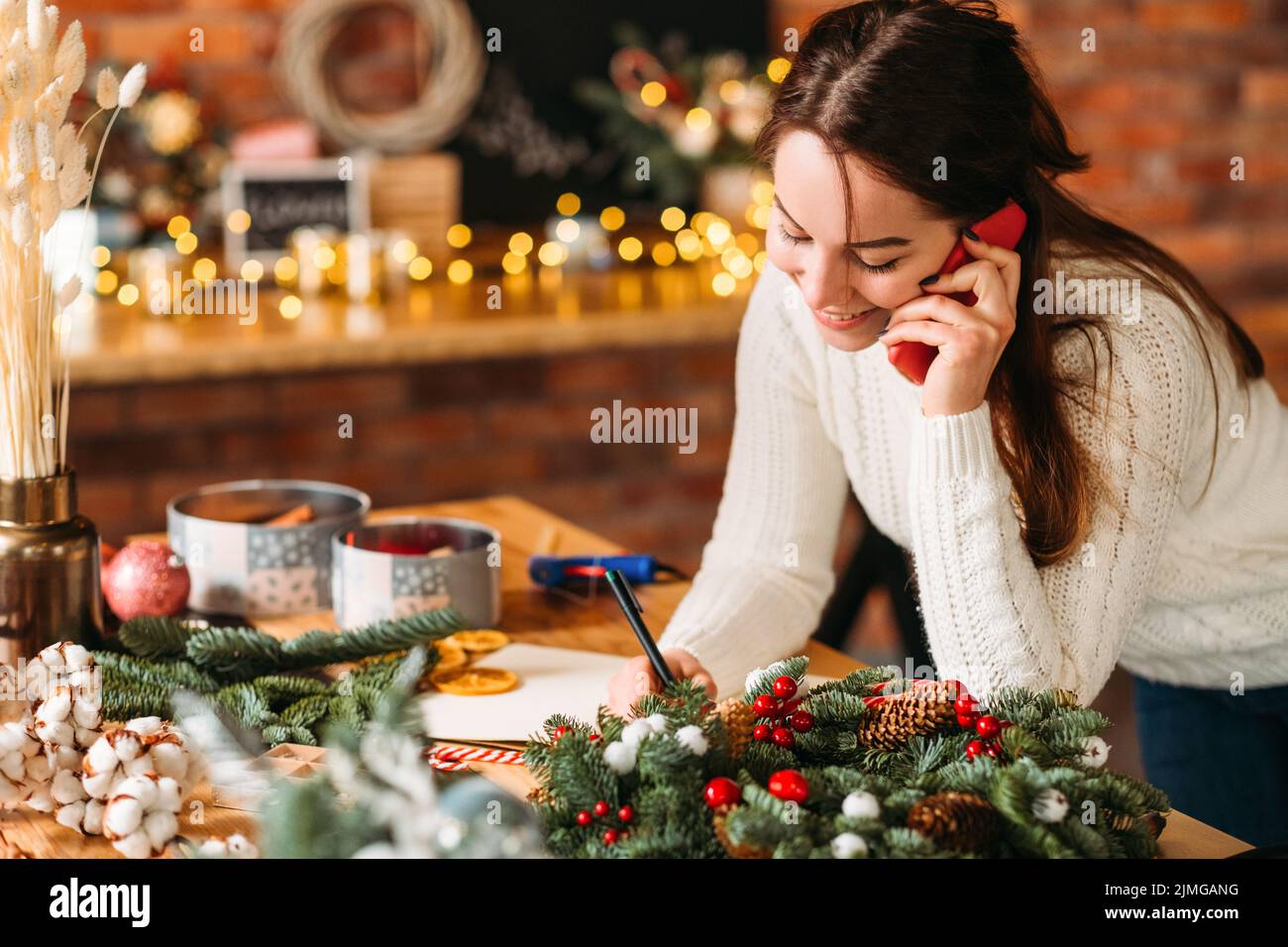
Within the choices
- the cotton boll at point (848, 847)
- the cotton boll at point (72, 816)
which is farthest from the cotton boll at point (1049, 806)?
the cotton boll at point (72, 816)

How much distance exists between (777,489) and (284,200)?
5.14ft

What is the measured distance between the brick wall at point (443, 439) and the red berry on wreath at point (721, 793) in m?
2.24

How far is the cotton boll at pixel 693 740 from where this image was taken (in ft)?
2.58

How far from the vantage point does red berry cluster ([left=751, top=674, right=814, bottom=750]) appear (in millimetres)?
862

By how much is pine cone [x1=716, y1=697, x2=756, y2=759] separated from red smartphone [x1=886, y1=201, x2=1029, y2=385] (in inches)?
15.2

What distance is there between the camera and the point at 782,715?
0.89 meters

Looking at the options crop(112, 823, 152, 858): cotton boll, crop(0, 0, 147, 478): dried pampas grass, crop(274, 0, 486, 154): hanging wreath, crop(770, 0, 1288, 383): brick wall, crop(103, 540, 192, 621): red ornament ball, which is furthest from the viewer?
crop(770, 0, 1288, 383): brick wall

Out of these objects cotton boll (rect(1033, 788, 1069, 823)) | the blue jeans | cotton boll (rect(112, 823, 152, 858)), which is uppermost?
cotton boll (rect(1033, 788, 1069, 823))

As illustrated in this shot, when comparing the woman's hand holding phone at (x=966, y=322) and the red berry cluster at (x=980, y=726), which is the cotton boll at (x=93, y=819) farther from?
the woman's hand holding phone at (x=966, y=322)

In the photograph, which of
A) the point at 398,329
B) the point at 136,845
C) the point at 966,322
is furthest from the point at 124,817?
the point at 398,329

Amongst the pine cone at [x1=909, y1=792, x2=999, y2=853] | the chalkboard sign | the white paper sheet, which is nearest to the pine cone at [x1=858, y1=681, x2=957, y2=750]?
the pine cone at [x1=909, y1=792, x2=999, y2=853]

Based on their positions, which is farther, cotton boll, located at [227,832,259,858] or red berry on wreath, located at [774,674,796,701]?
red berry on wreath, located at [774,674,796,701]

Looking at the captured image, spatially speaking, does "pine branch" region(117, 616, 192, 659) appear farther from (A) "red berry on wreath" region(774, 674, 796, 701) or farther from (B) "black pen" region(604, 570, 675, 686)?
(A) "red berry on wreath" region(774, 674, 796, 701)

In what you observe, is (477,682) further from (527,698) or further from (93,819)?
(93,819)
